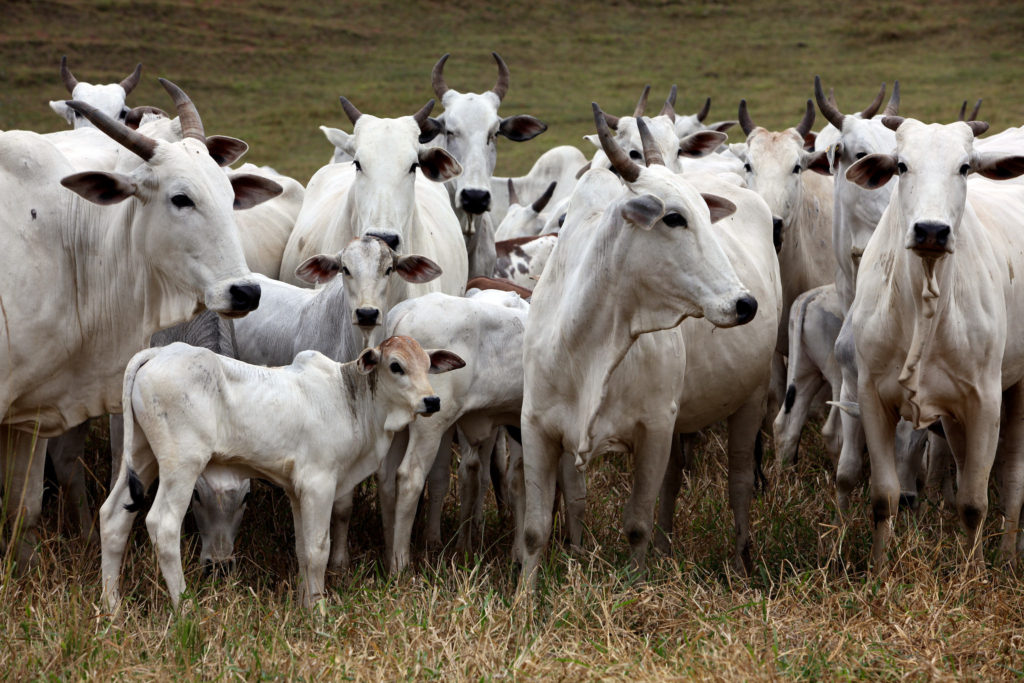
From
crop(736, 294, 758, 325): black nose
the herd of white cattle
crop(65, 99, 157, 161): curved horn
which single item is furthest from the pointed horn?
crop(736, 294, 758, 325): black nose

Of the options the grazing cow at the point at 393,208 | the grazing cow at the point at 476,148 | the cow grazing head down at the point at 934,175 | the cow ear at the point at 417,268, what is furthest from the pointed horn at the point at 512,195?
the cow grazing head down at the point at 934,175

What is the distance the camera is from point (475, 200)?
7363mm

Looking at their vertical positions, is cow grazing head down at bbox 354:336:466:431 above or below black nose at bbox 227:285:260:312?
below

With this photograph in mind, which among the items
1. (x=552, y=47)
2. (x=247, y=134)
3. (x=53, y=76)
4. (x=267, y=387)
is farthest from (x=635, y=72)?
(x=267, y=387)

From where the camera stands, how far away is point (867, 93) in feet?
93.0

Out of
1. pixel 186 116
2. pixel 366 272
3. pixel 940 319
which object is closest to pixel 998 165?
pixel 940 319

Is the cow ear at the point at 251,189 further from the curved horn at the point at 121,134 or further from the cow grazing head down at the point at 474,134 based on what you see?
the cow grazing head down at the point at 474,134

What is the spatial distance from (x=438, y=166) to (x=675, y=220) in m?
2.48

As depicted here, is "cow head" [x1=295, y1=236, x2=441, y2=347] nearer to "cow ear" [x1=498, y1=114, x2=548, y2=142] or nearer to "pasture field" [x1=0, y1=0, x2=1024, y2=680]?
"pasture field" [x1=0, y1=0, x2=1024, y2=680]

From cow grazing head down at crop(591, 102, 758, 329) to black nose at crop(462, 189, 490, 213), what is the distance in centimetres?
247

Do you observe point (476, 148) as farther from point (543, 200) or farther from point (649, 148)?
point (543, 200)

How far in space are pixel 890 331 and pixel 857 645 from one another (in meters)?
1.49

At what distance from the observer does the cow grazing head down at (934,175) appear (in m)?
4.88

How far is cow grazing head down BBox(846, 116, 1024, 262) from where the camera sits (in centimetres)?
488
